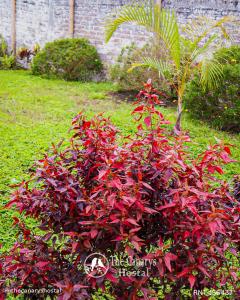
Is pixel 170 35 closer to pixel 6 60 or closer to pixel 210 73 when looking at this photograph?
pixel 210 73

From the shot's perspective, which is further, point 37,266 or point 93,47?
point 93,47

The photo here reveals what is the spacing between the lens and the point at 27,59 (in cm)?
1449

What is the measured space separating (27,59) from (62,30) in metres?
2.09

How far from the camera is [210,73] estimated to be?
23.9 feet

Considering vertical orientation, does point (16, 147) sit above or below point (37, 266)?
below

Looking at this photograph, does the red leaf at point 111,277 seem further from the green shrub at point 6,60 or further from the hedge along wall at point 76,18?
the green shrub at point 6,60

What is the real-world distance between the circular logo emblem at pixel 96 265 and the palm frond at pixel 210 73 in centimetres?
517

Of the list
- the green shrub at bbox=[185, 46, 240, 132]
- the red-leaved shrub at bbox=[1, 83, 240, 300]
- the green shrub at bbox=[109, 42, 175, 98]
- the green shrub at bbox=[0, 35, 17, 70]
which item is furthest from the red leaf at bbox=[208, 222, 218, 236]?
the green shrub at bbox=[0, 35, 17, 70]

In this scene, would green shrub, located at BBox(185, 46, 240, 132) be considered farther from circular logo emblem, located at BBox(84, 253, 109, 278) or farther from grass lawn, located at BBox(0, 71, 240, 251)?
circular logo emblem, located at BBox(84, 253, 109, 278)

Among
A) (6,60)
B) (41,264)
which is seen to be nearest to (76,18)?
(6,60)

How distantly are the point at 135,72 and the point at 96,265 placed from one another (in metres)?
8.37

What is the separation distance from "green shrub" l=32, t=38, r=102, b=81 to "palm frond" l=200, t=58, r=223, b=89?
15.9 ft

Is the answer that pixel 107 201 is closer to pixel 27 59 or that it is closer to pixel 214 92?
pixel 214 92

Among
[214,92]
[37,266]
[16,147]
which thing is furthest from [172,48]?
[37,266]
